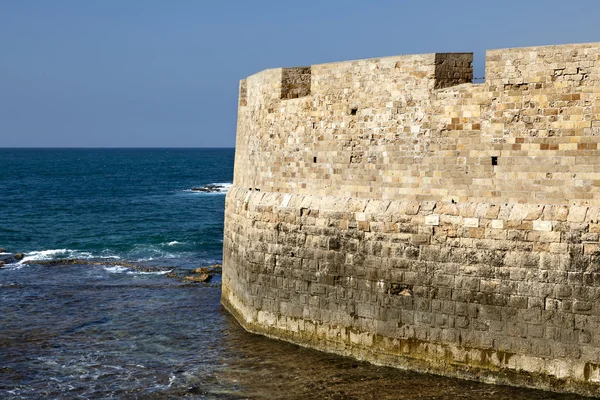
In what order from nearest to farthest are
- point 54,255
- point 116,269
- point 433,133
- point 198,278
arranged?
point 433,133, point 198,278, point 116,269, point 54,255

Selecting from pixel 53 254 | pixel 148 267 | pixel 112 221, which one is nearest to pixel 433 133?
pixel 148 267

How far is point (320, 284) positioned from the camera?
13.7m

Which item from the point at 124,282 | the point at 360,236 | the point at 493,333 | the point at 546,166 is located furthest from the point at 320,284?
the point at 124,282

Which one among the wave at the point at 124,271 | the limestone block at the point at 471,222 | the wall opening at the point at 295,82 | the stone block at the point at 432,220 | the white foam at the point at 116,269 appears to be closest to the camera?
the limestone block at the point at 471,222

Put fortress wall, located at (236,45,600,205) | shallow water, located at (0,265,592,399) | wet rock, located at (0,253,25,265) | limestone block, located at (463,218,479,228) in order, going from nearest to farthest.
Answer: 1. fortress wall, located at (236,45,600,205)
2. limestone block, located at (463,218,479,228)
3. shallow water, located at (0,265,592,399)
4. wet rock, located at (0,253,25,265)

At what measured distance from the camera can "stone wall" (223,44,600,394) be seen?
11.2m

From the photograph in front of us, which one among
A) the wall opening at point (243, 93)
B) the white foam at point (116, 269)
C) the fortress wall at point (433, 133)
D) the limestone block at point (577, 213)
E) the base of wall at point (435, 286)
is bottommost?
the white foam at point (116, 269)

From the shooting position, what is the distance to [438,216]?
12.2m

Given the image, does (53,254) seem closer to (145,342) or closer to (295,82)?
(145,342)

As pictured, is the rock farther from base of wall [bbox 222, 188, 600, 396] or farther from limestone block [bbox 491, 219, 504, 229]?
limestone block [bbox 491, 219, 504, 229]

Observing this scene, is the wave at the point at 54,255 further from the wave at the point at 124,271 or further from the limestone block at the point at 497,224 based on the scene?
the limestone block at the point at 497,224

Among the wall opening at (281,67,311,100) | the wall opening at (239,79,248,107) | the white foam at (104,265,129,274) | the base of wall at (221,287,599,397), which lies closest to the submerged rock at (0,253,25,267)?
the white foam at (104,265,129,274)

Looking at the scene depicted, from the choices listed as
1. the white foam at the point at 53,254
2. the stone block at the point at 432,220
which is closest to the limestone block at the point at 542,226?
the stone block at the point at 432,220

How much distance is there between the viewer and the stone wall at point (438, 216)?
11.2 meters
